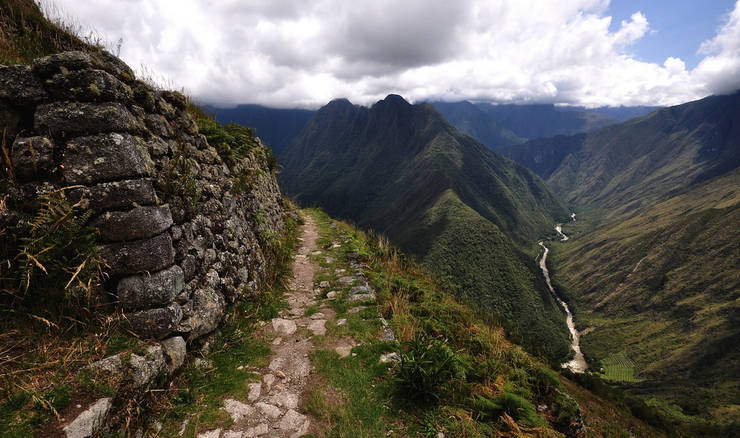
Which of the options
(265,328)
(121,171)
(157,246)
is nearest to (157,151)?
(121,171)

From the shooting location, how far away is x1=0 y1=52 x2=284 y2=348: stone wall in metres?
4.59

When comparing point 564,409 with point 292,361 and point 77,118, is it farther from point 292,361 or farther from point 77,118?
point 77,118

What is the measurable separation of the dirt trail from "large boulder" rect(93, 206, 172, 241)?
122 inches

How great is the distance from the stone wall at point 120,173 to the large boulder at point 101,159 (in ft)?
0.04

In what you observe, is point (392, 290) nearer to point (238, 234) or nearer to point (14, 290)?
point (238, 234)

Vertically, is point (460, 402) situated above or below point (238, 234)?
below

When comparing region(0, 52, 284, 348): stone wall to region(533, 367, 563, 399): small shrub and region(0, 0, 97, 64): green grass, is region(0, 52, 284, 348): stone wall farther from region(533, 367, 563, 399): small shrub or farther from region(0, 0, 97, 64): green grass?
A: region(533, 367, 563, 399): small shrub

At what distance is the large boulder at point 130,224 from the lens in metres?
4.70

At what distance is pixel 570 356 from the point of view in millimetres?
123562

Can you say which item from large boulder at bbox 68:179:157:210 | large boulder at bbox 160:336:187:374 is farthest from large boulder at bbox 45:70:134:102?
large boulder at bbox 160:336:187:374

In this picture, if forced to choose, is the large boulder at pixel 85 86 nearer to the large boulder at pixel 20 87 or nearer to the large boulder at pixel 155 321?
the large boulder at pixel 20 87

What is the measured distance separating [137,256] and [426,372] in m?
5.14

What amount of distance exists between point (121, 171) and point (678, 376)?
172 m

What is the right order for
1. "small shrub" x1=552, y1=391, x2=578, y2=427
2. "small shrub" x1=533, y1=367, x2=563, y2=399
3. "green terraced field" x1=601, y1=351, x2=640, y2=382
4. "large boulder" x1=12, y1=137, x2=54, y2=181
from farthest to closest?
"green terraced field" x1=601, y1=351, x2=640, y2=382 → "small shrub" x1=533, y1=367, x2=563, y2=399 → "small shrub" x1=552, y1=391, x2=578, y2=427 → "large boulder" x1=12, y1=137, x2=54, y2=181
